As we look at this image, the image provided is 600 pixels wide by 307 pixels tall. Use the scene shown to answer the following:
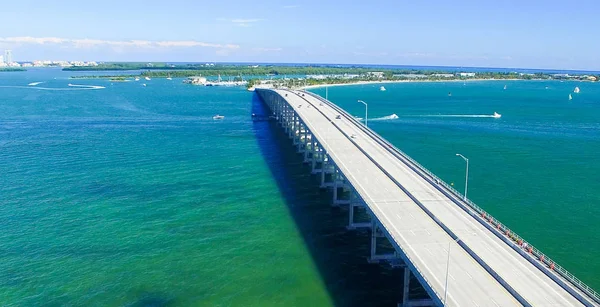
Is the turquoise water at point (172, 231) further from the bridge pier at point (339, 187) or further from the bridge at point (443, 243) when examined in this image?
the bridge at point (443, 243)

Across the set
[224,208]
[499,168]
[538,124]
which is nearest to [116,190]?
[224,208]

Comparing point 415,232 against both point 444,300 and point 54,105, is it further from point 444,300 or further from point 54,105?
point 54,105

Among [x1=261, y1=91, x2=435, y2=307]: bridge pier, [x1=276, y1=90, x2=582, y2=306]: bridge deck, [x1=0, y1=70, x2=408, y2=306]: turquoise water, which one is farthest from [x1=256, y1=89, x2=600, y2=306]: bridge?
[x1=0, y1=70, x2=408, y2=306]: turquoise water

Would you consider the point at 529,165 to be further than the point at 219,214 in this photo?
Yes

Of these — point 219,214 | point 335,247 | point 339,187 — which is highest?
point 339,187

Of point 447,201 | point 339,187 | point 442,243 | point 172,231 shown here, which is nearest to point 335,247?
point 447,201

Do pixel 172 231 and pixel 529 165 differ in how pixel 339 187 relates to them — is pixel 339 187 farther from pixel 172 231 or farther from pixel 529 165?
pixel 529 165

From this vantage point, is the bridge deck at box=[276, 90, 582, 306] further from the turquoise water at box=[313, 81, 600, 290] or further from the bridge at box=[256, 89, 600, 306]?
the turquoise water at box=[313, 81, 600, 290]
